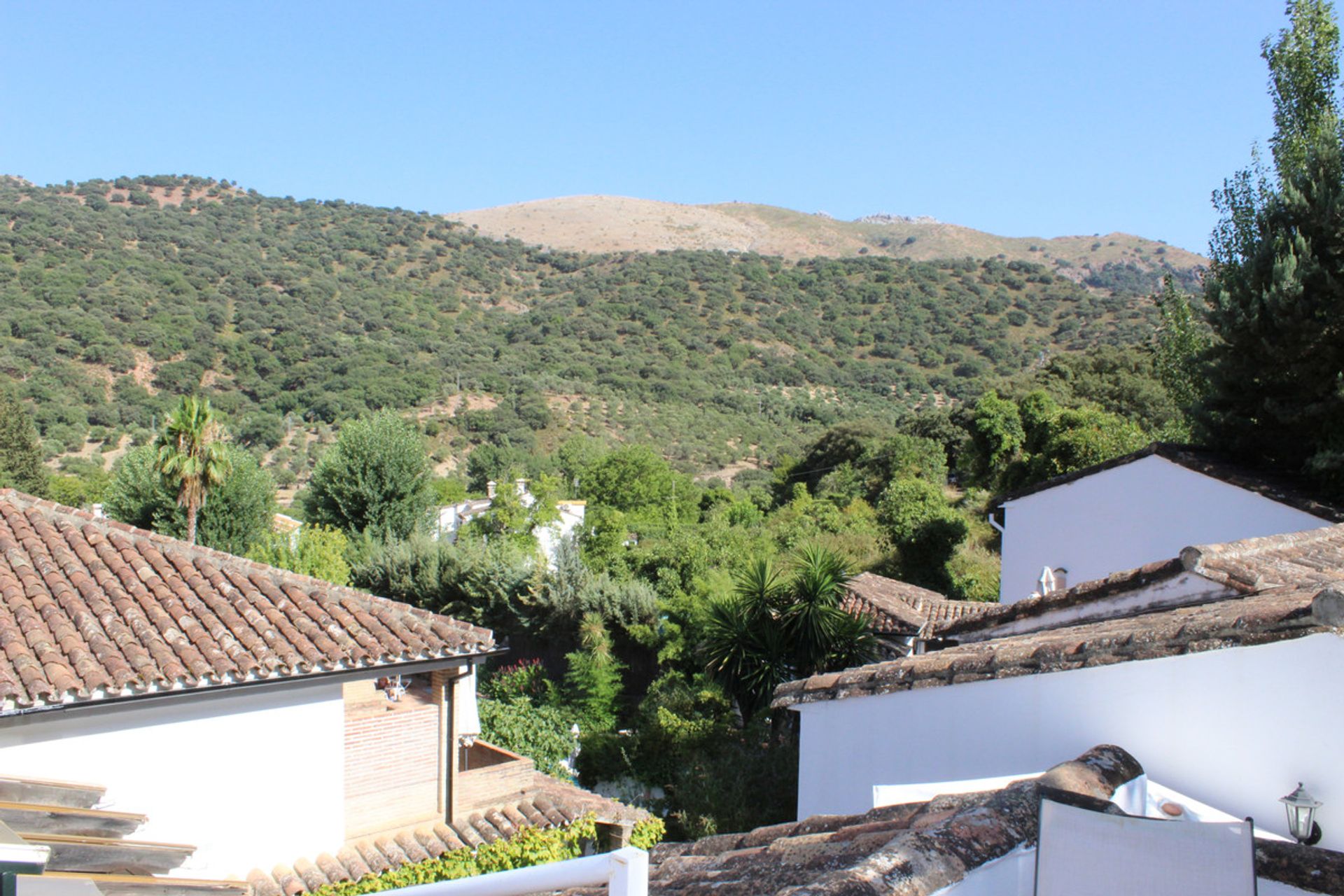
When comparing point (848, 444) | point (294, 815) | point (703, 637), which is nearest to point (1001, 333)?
point (848, 444)

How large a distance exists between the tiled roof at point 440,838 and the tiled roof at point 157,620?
189cm

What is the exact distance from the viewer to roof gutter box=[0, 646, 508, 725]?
732cm

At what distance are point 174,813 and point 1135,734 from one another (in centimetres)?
775

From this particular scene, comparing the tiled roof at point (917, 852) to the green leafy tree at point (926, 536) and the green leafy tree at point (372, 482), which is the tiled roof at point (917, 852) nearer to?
the green leafy tree at point (926, 536)

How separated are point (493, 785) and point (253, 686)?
12.4ft

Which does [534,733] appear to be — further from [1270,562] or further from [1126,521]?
[1270,562]

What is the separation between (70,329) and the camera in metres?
53.8

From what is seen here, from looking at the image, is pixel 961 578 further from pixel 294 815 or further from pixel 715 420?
pixel 715 420

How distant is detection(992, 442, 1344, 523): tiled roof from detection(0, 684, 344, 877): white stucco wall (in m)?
11.2

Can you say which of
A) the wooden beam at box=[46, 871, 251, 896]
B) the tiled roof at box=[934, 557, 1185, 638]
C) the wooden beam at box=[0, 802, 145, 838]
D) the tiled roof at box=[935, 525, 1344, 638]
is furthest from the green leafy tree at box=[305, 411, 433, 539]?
the wooden beam at box=[46, 871, 251, 896]

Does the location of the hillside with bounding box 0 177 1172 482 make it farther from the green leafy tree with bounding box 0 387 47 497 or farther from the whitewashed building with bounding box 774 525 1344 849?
the whitewashed building with bounding box 774 525 1344 849

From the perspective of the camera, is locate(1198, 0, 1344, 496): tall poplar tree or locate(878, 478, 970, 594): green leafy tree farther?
locate(878, 478, 970, 594): green leafy tree

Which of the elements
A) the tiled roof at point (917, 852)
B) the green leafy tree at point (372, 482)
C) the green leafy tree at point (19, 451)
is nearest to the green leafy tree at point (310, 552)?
the green leafy tree at point (372, 482)

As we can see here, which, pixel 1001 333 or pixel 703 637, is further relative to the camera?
pixel 1001 333
